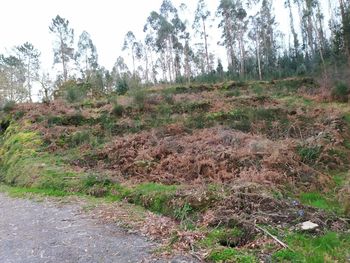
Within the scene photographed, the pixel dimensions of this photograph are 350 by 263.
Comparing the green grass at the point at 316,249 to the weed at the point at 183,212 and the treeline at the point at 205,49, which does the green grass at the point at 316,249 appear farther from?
the treeline at the point at 205,49

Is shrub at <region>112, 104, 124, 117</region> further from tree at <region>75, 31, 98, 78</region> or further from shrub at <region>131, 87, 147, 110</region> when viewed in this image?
tree at <region>75, 31, 98, 78</region>

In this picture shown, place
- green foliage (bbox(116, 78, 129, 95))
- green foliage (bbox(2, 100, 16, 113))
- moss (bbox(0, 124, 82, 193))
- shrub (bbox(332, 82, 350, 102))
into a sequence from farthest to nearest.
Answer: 1. green foliage (bbox(116, 78, 129, 95))
2. green foliage (bbox(2, 100, 16, 113))
3. shrub (bbox(332, 82, 350, 102))
4. moss (bbox(0, 124, 82, 193))

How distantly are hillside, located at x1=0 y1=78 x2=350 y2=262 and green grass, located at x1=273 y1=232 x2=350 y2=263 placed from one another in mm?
19

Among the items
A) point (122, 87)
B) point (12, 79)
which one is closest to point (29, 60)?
point (12, 79)

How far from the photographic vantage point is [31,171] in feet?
39.4

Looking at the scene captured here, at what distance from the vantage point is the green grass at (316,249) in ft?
15.6

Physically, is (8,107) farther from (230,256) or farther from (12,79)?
(12,79)

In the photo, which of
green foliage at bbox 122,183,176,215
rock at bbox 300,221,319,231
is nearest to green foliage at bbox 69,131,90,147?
green foliage at bbox 122,183,176,215

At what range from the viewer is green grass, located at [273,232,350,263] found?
188 inches

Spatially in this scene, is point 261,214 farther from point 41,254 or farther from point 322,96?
point 322,96

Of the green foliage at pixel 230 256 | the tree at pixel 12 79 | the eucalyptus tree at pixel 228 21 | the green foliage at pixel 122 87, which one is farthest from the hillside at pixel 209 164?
the eucalyptus tree at pixel 228 21

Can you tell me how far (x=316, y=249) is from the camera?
5016 millimetres

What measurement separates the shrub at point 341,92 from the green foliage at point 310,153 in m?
9.98

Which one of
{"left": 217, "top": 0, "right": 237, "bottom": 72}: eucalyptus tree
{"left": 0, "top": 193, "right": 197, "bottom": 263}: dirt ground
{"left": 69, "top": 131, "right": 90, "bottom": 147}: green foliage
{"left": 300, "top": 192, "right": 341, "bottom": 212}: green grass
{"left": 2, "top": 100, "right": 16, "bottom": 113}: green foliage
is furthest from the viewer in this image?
{"left": 217, "top": 0, "right": 237, "bottom": 72}: eucalyptus tree
